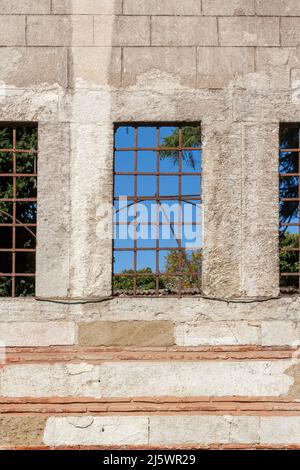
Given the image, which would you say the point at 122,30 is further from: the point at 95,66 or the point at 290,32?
the point at 290,32

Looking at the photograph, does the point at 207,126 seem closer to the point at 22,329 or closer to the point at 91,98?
the point at 91,98


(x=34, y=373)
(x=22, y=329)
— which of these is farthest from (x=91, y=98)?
(x=34, y=373)

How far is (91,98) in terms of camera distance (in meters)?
4.36

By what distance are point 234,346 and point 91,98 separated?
8.06 ft

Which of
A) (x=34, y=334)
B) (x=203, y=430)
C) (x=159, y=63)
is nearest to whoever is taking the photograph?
(x=203, y=430)

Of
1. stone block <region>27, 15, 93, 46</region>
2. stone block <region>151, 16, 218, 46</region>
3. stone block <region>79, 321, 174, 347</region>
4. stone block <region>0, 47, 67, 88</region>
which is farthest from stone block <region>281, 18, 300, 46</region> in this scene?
stone block <region>79, 321, 174, 347</region>

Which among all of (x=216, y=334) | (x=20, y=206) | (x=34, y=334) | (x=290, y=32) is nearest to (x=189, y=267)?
(x=216, y=334)

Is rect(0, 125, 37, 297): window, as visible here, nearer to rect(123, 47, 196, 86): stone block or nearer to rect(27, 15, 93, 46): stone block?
rect(27, 15, 93, 46): stone block

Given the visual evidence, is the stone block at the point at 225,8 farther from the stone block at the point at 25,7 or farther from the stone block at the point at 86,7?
the stone block at the point at 25,7

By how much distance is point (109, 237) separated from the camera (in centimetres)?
432

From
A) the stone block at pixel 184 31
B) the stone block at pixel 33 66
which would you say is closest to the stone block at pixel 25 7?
the stone block at pixel 33 66

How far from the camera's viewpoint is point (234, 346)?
4.24 metres

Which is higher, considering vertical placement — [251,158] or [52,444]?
[251,158]
